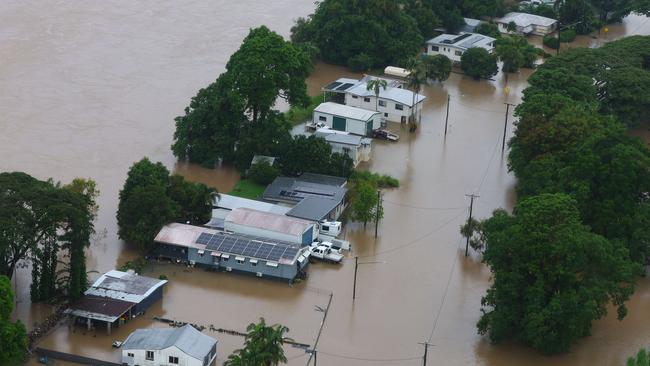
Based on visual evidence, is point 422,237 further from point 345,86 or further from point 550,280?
point 345,86

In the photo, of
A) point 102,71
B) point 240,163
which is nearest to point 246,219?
point 240,163

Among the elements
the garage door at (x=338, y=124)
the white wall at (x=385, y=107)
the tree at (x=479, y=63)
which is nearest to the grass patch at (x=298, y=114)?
the garage door at (x=338, y=124)

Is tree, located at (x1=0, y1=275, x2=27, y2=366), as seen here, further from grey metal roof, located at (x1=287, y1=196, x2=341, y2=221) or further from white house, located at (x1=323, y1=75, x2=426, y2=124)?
white house, located at (x1=323, y1=75, x2=426, y2=124)

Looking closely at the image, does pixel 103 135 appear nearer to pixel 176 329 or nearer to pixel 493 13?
pixel 176 329

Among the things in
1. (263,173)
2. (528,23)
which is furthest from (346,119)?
(528,23)

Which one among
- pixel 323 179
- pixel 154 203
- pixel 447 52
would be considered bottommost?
pixel 323 179

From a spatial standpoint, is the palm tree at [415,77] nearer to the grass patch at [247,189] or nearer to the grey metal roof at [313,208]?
the grass patch at [247,189]
